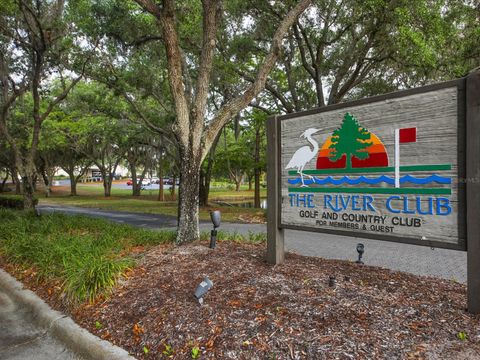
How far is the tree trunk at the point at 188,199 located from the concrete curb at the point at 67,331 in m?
2.30

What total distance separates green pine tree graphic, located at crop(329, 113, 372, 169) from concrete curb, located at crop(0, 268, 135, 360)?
2.94 meters

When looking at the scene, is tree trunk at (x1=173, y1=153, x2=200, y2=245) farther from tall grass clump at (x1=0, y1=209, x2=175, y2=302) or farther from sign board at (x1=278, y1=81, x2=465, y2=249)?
sign board at (x1=278, y1=81, x2=465, y2=249)

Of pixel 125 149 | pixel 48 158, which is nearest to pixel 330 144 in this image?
pixel 125 149

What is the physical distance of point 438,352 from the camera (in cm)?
248

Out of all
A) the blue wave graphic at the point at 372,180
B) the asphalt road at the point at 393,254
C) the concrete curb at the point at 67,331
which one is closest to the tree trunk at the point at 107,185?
the asphalt road at the point at 393,254

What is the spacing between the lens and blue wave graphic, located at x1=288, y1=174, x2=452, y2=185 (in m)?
3.24

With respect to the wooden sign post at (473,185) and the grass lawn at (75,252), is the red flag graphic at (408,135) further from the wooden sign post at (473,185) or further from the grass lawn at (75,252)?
the grass lawn at (75,252)

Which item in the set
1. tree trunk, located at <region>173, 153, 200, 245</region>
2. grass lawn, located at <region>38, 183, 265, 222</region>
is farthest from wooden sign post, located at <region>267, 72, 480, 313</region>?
grass lawn, located at <region>38, 183, 265, 222</region>

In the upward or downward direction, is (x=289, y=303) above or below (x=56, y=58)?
below

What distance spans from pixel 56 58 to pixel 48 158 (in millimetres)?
26509

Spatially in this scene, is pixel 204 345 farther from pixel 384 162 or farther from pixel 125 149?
pixel 125 149

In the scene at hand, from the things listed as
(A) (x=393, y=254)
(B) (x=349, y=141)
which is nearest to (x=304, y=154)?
(B) (x=349, y=141)

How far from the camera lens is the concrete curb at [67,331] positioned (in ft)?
9.87

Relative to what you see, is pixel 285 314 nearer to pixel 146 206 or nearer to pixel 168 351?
pixel 168 351
